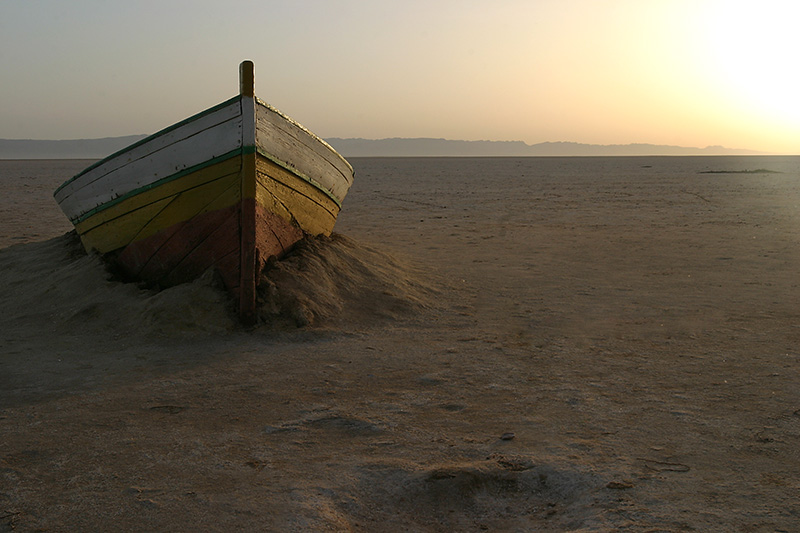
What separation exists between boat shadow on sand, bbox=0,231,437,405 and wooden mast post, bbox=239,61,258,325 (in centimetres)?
11

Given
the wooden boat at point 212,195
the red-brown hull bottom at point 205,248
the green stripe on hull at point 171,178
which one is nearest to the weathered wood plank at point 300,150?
the wooden boat at point 212,195

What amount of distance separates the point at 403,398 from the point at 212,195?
7.62 feet

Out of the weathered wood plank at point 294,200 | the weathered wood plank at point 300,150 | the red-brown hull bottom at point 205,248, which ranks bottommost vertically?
the red-brown hull bottom at point 205,248

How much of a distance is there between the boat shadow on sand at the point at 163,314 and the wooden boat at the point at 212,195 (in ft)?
Answer: 0.52

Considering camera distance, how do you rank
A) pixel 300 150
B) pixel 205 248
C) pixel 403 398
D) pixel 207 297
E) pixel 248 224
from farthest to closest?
pixel 300 150, pixel 205 248, pixel 207 297, pixel 248 224, pixel 403 398

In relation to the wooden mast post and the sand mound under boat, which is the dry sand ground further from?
the wooden mast post

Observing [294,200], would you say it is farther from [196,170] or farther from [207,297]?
[207,297]

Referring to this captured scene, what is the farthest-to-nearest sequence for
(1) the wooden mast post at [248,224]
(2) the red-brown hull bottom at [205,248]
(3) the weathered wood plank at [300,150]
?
(3) the weathered wood plank at [300,150] < (2) the red-brown hull bottom at [205,248] < (1) the wooden mast post at [248,224]

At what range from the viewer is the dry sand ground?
256cm

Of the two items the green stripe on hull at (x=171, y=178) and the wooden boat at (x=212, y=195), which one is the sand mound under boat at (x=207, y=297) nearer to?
the wooden boat at (x=212, y=195)

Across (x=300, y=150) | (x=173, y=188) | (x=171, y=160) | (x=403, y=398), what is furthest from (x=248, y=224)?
(x=403, y=398)

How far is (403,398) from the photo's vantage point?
3703 mm

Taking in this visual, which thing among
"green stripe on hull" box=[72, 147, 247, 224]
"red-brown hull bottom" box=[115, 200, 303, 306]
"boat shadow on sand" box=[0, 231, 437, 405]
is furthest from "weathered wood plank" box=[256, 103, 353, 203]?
"boat shadow on sand" box=[0, 231, 437, 405]

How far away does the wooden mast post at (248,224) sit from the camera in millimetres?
4922
